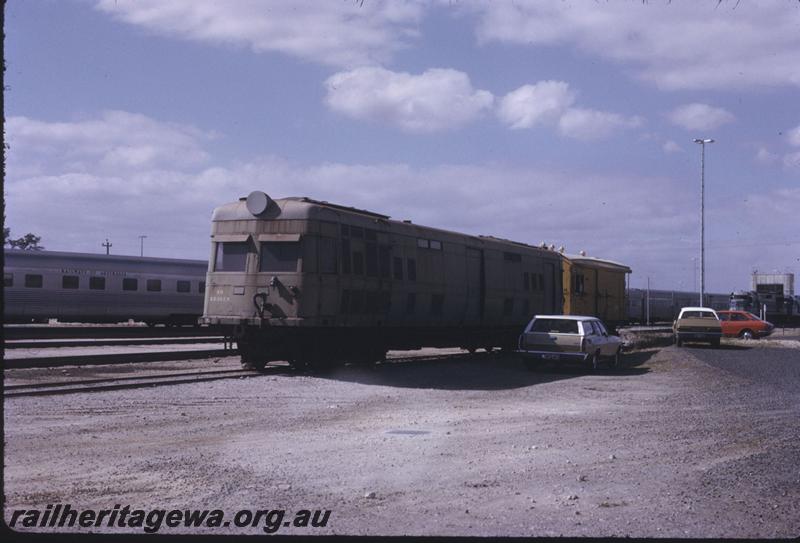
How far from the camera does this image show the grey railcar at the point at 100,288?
33.2 m

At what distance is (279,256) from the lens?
1883 centimetres

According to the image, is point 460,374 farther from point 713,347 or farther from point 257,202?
point 713,347

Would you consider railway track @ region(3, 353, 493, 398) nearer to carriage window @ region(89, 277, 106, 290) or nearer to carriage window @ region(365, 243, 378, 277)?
carriage window @ region(365, 243, 378, 277)

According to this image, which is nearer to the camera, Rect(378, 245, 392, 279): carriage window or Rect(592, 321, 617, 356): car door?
Rect(378, 245, 392, 279): carriage window

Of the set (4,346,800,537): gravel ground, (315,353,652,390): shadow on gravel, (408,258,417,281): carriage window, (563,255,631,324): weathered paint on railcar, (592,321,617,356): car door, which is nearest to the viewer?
(4,346,800,537): gravel ground

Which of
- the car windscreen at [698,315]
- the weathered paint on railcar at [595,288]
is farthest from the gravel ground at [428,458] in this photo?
the car windscreen at [698,315]

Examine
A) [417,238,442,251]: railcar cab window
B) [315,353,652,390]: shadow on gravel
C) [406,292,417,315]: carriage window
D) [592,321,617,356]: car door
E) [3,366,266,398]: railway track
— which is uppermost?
[417,238,442,251]: railcar cab window

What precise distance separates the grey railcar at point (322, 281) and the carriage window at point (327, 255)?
2 cm

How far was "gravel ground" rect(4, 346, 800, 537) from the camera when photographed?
Answer: 264 inches

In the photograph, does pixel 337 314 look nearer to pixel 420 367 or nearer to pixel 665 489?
pixel 420 367

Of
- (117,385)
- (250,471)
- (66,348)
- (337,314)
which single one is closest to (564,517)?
(250,471)

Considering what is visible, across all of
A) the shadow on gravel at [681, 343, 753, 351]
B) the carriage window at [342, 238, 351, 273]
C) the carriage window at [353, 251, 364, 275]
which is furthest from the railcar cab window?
the shadow on gravel at [681, 343, 753, 351]

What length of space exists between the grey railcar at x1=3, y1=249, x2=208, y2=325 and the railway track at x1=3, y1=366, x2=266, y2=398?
1611 centimetres

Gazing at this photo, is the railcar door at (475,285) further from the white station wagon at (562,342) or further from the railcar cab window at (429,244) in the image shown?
the white station wagon at (562,342)
